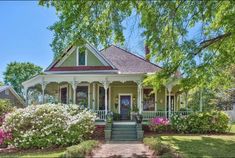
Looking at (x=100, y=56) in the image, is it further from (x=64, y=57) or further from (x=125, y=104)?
(x=125, y=104)

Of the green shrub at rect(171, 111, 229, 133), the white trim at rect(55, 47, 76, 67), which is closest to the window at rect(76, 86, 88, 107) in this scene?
the white trim at rect(55, 47, 76, 67)

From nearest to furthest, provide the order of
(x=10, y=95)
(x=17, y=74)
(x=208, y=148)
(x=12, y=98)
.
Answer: (x=208, y=148) < (x=10, y=95) < (x=12, y=98) < (x=17, y=74)

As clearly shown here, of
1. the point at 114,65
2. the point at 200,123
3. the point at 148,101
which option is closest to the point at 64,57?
the point at 114,65

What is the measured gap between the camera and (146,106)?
88.3 feet

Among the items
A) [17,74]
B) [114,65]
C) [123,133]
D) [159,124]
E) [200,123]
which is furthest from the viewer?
[17,74]

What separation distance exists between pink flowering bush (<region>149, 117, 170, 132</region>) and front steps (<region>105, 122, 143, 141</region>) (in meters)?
1.24

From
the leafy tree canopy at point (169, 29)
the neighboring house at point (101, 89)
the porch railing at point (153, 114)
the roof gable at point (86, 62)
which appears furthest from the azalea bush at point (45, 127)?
the roof gable at point (86, 62)

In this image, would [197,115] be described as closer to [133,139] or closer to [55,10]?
[133,139]

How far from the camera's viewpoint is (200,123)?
22.6 m

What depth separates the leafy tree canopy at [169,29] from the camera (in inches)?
546

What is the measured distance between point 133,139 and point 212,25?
302 inches

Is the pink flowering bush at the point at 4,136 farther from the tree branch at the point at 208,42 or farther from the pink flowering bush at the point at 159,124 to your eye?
the tree branch at the point at 208,42

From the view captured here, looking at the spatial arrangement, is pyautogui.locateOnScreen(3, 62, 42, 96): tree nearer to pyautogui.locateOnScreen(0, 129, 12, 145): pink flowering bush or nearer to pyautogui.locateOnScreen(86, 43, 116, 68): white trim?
pyautogui.locateOnScreen(86, 43, 116, 68): white trim

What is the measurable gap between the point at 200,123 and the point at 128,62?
826 centimetres
